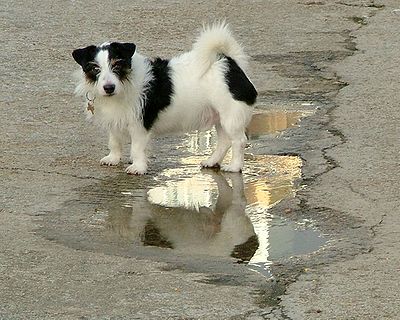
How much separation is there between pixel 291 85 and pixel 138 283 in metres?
5.61

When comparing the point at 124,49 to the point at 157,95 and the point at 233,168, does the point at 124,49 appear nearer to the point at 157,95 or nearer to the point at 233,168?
the point at 157,95

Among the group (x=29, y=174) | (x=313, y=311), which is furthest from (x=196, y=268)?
(x=29, y=174)

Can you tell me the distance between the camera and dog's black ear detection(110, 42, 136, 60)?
8.38m

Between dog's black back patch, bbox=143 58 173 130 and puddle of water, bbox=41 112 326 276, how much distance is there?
0.44 meters

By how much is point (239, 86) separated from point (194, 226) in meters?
1.64

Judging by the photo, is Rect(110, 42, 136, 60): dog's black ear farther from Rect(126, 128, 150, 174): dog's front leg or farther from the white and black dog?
Rect(126, 128, 150, 174): dog's front leg

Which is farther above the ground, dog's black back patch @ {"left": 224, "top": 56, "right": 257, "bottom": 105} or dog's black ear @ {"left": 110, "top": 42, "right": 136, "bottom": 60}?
dog's black ear @ {"left": 110, "top": 42, "right": 136, "bottom": 60}

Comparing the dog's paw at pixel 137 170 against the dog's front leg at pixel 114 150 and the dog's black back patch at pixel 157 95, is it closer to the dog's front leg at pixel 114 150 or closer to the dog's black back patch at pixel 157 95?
the dog's front leg at pixel 114 150

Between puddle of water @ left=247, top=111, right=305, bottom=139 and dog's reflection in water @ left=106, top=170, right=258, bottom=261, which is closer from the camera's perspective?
dog's reflection in water @ left=106, top=170, right=258, bottom=261

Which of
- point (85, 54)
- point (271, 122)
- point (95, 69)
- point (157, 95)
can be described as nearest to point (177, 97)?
point (157, 95)

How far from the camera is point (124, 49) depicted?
8398 millimetres

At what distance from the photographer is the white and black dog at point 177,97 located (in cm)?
853

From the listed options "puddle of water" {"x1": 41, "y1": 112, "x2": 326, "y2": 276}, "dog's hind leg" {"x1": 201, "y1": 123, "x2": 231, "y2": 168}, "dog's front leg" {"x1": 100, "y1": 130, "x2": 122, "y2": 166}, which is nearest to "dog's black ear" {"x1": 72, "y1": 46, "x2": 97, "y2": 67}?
"dog's front leg" {"x1": 100, "y1": 130, "x2": 122, "y2": 166}

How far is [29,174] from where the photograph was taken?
8.34 metres
